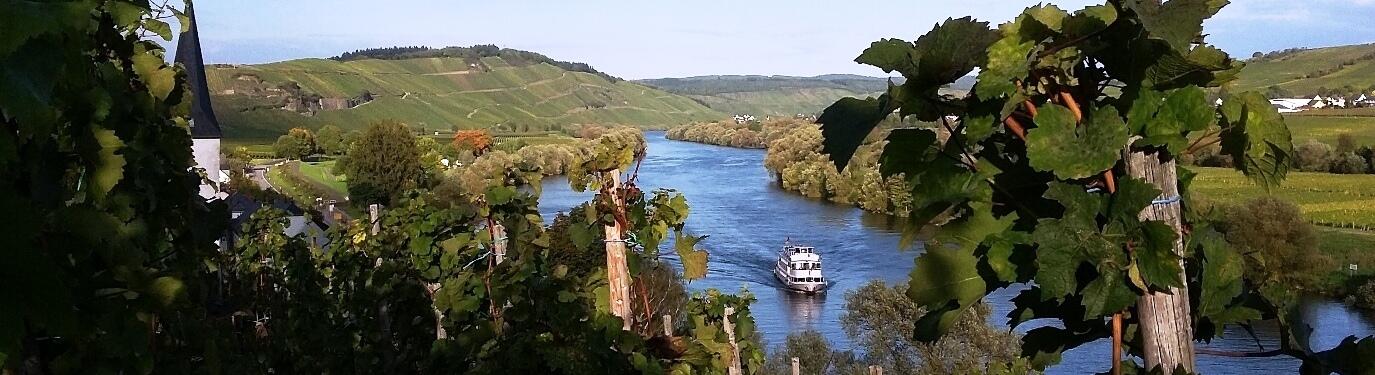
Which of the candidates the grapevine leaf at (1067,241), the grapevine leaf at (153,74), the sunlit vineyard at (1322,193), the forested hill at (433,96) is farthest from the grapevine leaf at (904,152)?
the forested hill at (433,96)

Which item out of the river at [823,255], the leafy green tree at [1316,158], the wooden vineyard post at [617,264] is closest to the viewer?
the wooden vineyard post at [617,264]

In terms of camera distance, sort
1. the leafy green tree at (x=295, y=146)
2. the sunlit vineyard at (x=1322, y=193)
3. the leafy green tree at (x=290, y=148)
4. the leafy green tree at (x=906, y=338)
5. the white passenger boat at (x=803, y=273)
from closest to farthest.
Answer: the leafy green tree at (x=906, y=338) < the white passenger boat at (x=803, y=273) < the sunlit vineyard at (x=1322, y=193) < the leafy green tree at (x=290, y=148) < the leafy green tree at (x=295, y=146)

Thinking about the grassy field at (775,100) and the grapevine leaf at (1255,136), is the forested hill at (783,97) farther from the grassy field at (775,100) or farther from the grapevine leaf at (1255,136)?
the grapevine leaf at (1255,136)

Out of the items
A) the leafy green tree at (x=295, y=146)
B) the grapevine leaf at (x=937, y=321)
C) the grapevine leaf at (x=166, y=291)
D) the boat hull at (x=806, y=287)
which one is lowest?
the boat hull at (x=806, y=287)

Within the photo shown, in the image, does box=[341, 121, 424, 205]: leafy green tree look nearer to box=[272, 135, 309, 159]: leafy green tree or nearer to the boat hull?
the boat hull

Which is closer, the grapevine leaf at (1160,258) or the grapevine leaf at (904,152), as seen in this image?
the grapevine leaf at (1160,258)

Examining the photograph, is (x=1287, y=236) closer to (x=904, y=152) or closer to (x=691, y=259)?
(x=691, y=259)

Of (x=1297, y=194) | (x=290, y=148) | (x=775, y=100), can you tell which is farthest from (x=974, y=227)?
(x=775, y=100)
